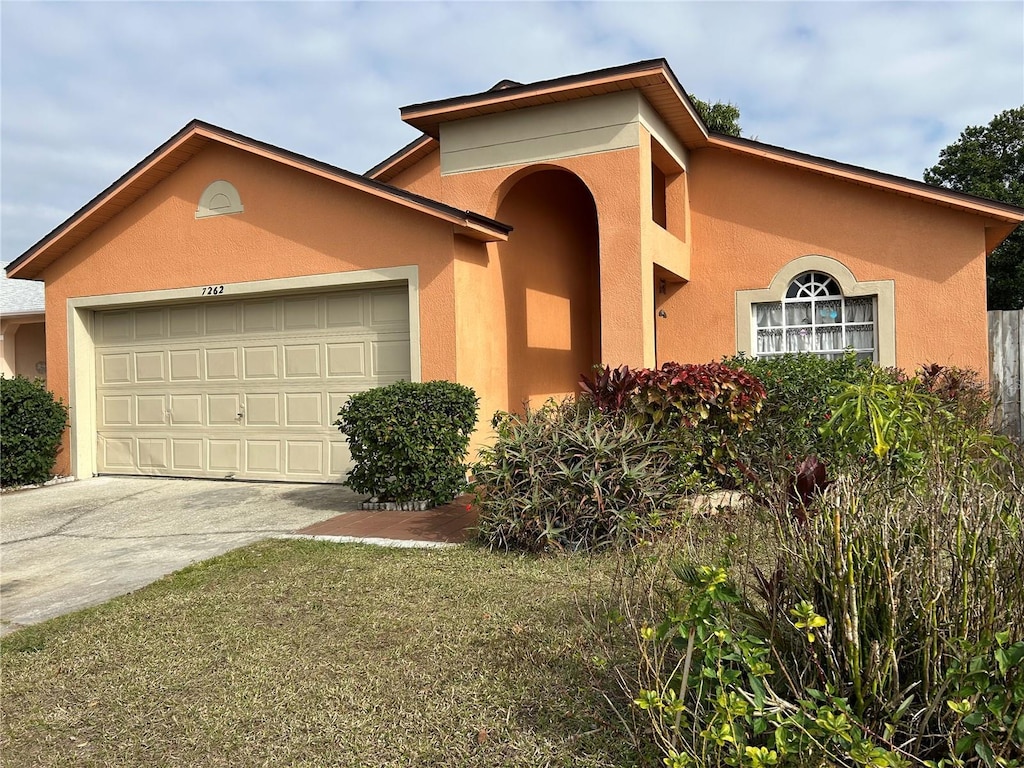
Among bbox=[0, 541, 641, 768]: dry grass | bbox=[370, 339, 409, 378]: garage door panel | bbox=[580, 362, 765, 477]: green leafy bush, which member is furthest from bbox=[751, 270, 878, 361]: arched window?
bbox=[0, 541, 641, 768]: dry grass

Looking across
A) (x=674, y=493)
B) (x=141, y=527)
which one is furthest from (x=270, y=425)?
(x=674, y=493)

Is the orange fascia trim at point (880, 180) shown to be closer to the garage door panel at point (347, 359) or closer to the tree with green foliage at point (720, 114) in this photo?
the garage door panel at point (347, 359)

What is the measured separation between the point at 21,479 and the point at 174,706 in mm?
8955

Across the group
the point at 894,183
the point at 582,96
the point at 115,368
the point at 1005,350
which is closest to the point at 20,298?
the point at 115,368

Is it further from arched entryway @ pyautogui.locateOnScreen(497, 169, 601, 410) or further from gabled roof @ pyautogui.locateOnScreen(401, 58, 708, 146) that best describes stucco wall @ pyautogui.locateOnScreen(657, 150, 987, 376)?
arched entryway @ pyautogui.locateOnScreen(497, 169, 601, 410)

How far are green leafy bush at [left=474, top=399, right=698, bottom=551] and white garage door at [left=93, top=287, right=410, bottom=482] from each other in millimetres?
3774

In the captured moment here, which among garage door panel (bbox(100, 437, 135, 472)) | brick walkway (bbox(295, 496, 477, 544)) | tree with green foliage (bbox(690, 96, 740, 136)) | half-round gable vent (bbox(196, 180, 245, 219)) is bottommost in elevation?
brick walkway (bbox(295, 496, 477, 544))

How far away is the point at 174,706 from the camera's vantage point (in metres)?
3.70

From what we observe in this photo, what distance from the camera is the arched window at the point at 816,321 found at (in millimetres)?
10906

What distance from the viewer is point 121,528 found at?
8109mm

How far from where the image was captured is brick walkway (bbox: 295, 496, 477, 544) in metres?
6.93

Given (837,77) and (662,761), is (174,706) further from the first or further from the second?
(837,77)

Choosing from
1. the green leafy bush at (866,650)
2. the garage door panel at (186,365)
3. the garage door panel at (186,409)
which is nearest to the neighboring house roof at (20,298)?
the garage door panel at (186,365)

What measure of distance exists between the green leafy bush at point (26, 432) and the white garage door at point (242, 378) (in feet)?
2.67
